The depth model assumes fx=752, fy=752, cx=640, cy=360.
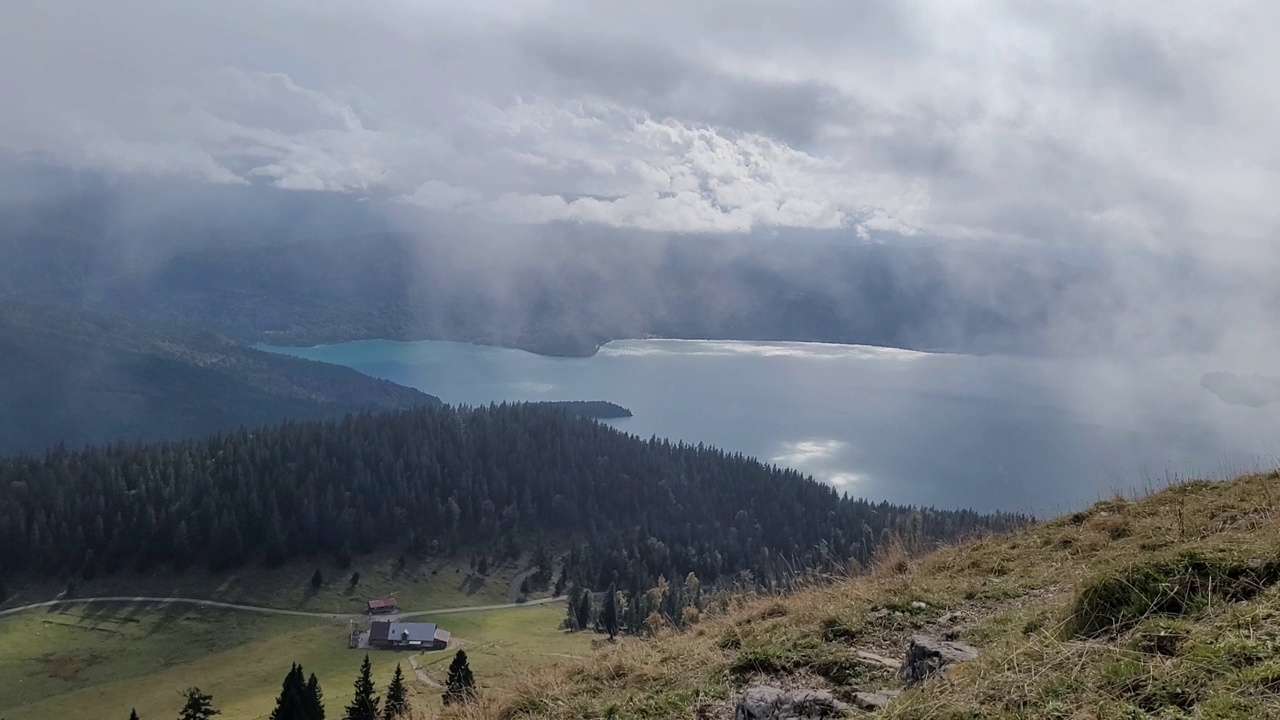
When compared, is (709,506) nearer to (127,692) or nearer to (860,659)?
(127,692)

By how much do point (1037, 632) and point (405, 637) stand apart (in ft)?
220

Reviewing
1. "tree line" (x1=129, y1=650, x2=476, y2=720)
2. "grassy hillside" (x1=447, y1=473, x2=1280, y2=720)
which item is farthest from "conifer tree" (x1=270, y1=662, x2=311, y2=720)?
"grassy hillside" (x1=447, y1=473, x2=1280, y2=720)

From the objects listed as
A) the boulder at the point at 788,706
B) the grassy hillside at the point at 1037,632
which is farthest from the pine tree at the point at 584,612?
the boulder at the point at 788,706

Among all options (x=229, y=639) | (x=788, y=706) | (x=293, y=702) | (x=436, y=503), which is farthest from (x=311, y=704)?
(x=436, y=503)

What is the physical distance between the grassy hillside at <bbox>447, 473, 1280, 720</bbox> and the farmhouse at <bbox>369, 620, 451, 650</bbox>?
6204 centimetres

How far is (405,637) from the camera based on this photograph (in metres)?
64.6

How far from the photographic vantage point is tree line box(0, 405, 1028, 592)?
8375 centimetres

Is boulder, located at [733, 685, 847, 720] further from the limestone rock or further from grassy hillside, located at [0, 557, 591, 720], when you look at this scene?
grassy hillside, located at [0, 557, 591, 720]

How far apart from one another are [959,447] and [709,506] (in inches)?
3273

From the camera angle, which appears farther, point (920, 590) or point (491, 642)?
point (491, 642)

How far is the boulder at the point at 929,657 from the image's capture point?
572 centimetres

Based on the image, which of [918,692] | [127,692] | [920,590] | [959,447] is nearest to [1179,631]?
[918,692]

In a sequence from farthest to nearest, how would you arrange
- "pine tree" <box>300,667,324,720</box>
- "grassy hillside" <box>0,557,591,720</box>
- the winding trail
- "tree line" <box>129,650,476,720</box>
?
the winding trail < "grassy hillside" <box>0,557,591,720</box> < "pine tree" <box>300,667,324,720</box> < "tree line" <box>129,650,476,720</box>

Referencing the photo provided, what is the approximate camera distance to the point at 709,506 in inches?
4508
